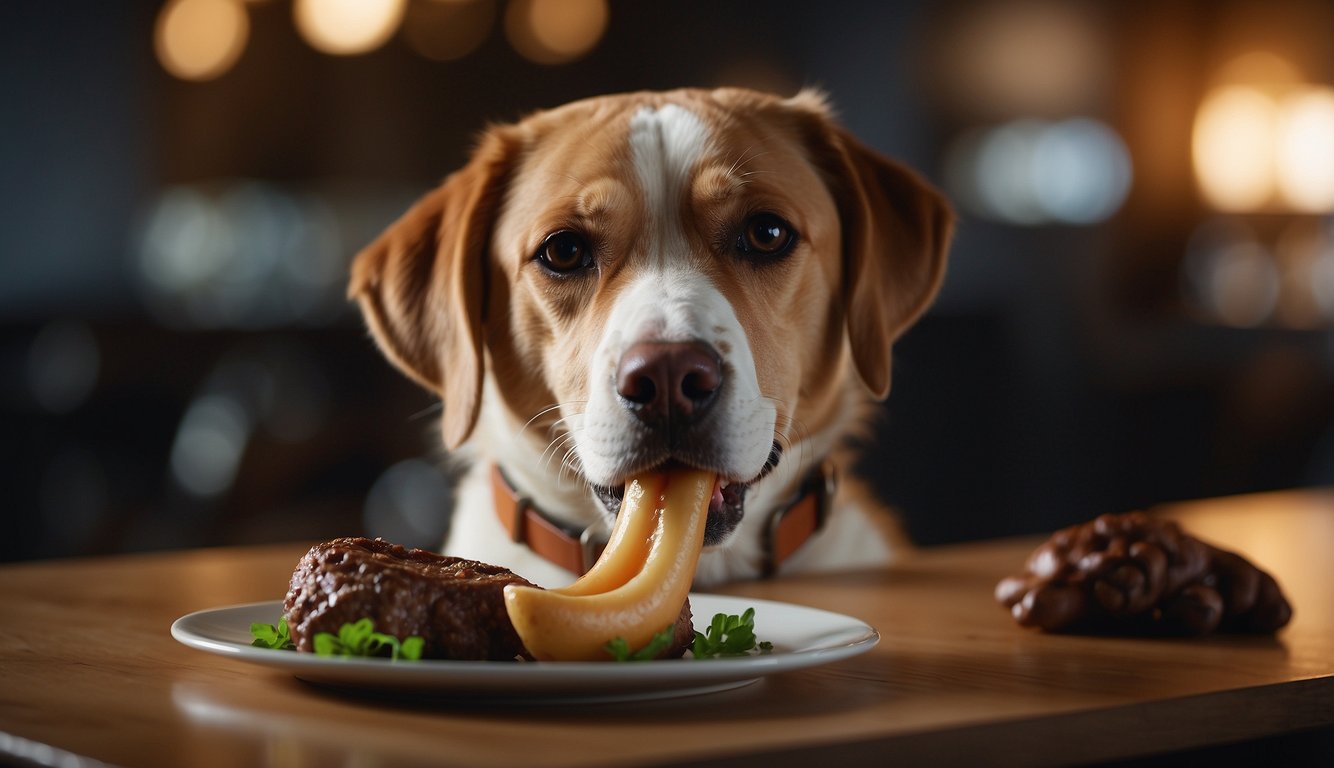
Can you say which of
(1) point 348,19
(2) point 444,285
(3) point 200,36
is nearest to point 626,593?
(2) point 444,285

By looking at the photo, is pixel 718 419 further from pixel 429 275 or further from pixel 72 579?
pixel 72 579

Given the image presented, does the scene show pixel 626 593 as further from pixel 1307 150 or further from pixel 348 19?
pixel 1307 150

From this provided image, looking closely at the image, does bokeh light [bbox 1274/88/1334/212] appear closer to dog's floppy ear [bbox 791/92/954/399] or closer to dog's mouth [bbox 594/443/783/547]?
dog's floppy ear [bbox 791/92/954/399]

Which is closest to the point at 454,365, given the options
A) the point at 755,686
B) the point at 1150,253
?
the point at 755,686

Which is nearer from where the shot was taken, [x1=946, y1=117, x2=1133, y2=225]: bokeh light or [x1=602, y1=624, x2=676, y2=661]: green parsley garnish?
[x1=602, y1=624, x2=676, y2=661]: green parsley garnish

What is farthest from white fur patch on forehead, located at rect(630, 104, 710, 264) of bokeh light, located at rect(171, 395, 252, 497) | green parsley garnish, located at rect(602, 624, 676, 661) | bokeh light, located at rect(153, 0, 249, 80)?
bokeh light, located at rect(153, 0, 249, 80)

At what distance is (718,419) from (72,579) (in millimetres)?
1115

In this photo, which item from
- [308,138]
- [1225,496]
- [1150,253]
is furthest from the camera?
[1150,253]

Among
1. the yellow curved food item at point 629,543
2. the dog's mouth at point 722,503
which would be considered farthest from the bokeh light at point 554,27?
the yellow curved food item at point 629,543

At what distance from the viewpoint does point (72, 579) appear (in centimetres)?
210

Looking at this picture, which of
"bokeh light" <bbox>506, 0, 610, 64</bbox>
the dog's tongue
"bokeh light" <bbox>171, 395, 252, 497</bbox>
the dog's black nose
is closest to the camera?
the dog's black nose

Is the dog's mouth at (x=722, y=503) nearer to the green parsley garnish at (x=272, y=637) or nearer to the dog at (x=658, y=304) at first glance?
the dog at (x=658, y=304)

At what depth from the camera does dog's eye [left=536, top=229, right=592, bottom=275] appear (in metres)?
1.92

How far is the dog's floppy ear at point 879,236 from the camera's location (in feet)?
6.87
